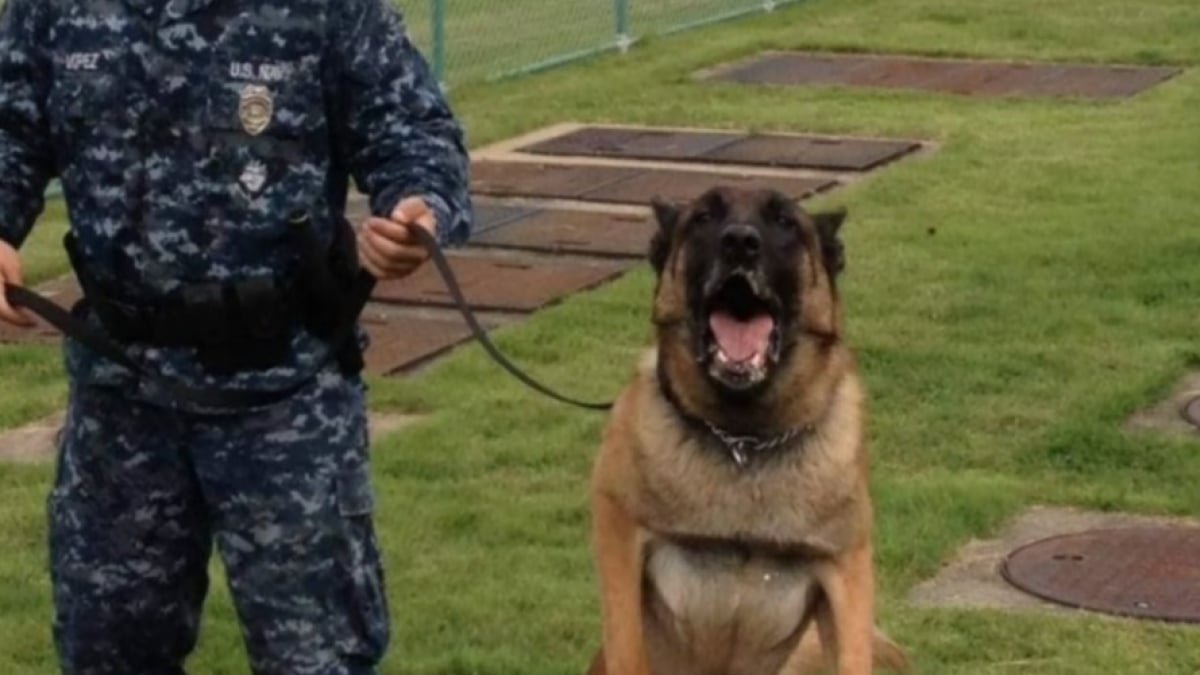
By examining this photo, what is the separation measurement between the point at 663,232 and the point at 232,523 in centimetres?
132

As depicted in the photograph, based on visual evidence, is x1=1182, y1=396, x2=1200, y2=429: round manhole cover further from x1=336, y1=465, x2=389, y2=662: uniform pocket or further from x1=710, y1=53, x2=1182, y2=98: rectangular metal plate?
x1=710, y1=53, x2=1182, y2=98: rectangular metal plate

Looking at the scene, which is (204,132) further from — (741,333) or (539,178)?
(539,178)

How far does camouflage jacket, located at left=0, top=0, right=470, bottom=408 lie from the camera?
490 centimetres

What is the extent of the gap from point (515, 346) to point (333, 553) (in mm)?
5182

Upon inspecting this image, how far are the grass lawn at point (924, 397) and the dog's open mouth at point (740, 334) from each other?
1302mm

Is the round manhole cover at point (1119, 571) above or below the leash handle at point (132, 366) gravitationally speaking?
below

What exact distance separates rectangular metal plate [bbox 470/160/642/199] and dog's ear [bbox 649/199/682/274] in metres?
7.44

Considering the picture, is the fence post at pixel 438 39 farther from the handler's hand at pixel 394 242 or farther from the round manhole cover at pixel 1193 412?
the handler's hand at pixel 394 242

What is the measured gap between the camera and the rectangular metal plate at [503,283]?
36.2ft

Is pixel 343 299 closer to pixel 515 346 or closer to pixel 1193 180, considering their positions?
pixel 515 346

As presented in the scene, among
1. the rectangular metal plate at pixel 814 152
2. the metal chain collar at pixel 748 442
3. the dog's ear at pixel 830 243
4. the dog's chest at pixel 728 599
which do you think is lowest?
the rectangular metal plate at pixel 814 152

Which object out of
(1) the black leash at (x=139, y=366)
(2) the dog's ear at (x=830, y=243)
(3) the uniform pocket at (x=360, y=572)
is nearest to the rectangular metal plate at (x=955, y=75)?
(2) the dog's ear at (x=830, y=243)

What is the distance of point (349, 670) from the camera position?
5.10 m

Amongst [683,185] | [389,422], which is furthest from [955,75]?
[389,422]
